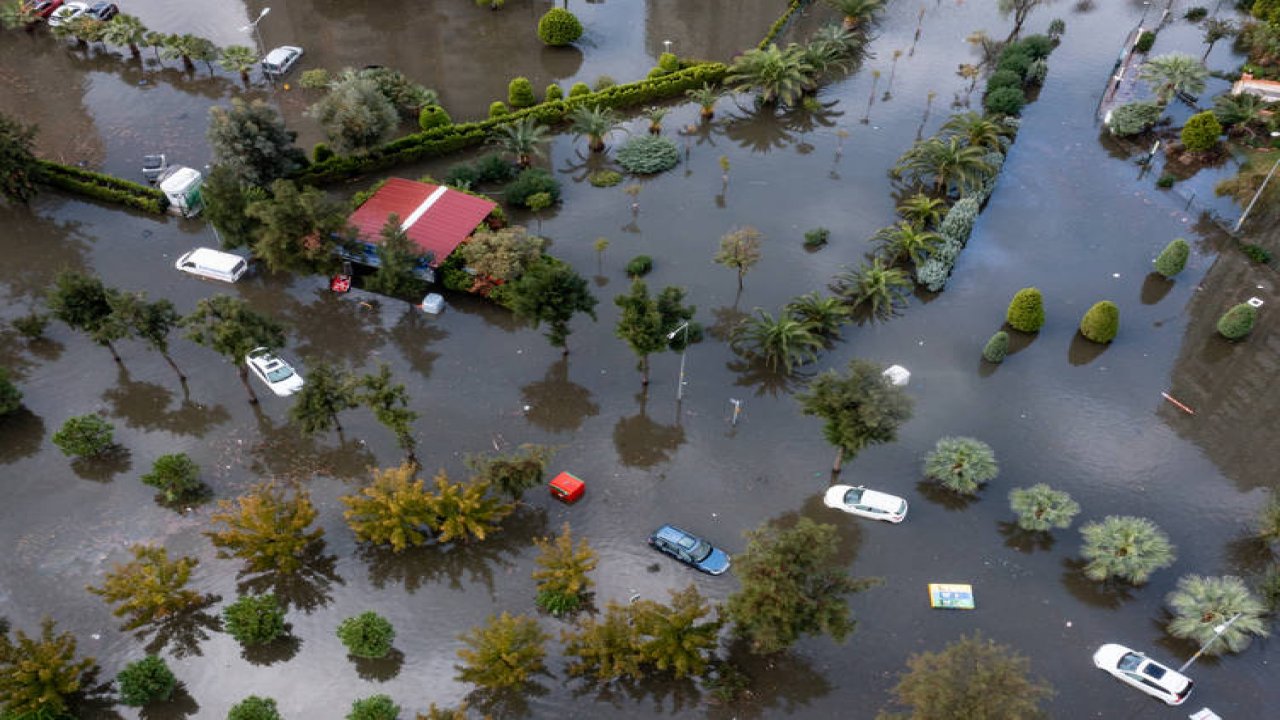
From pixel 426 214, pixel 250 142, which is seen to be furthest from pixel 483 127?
pixel 250 142

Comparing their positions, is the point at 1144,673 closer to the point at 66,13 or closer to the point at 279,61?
the point at 279,61

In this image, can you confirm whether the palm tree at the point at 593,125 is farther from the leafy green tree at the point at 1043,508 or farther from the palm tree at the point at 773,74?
the leafy green tree at the point at 1043,508

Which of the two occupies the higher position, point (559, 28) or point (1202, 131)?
point (1202, 131)

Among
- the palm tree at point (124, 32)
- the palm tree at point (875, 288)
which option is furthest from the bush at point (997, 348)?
the palm tree at point (124, 32)

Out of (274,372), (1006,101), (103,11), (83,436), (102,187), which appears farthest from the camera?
(103,11)

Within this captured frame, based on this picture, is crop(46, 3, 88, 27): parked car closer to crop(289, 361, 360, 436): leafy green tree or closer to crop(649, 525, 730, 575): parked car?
crop(289, 361, 360, 436): leafy green tree

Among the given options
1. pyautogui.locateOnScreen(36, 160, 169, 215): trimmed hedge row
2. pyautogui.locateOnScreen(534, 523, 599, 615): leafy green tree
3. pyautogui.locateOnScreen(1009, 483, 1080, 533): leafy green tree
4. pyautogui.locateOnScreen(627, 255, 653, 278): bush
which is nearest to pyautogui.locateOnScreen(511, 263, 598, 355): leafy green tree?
pyautogui.locateOnScreen(627, 255, 653, 278): bush
